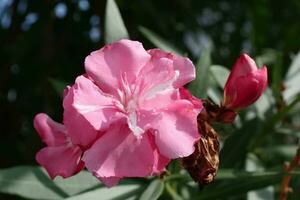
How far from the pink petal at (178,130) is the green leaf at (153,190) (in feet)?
0.72

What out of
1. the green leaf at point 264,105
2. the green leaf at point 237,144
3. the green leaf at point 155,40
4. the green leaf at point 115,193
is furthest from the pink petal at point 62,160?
the green leaf at point 264,105

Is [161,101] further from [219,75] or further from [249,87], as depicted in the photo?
[219,75]

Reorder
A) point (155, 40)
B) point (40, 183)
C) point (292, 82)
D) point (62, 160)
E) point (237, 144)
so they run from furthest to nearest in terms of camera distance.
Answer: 1. point (292, 82)
2. point (155, 40)
3. point (237, 144)
4. point (40, 183)
5. point (62, 160)

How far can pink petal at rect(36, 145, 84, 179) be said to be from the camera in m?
1.00

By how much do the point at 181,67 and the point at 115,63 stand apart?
0.35 feet

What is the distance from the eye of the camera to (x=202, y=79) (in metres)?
1.36

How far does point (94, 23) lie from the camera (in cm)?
212

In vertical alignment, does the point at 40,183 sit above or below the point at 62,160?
below

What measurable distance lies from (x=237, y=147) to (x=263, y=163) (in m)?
0.20

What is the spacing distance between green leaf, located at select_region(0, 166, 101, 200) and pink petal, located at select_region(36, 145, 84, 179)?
215mm

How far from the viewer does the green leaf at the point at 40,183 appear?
1.23 meters

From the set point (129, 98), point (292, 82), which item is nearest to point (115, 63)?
point (129, 98)

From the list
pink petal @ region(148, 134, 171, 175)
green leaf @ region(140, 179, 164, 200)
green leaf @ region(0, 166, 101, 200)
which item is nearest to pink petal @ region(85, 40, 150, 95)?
pink petal @ region(148, 134, 171, 175)

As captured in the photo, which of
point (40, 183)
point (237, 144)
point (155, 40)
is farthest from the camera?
point (155, 40)
